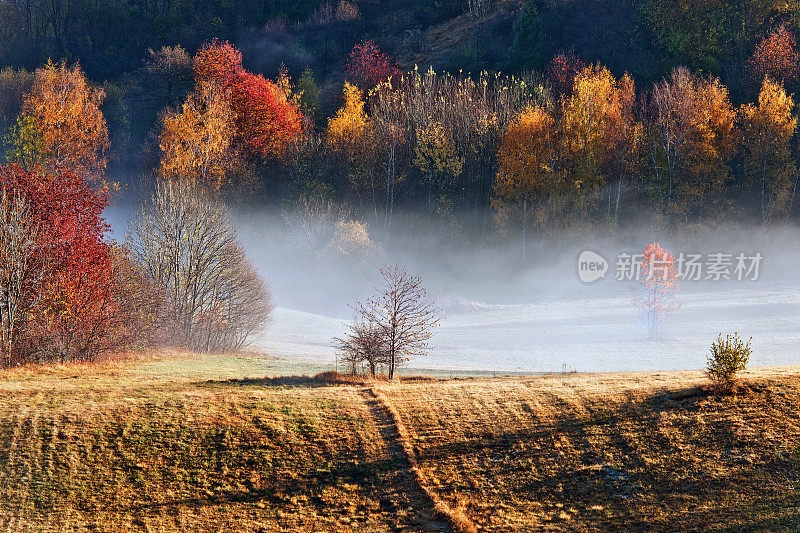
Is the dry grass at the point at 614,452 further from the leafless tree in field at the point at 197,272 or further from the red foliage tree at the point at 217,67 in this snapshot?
the red foliage tree at the point at 217,67

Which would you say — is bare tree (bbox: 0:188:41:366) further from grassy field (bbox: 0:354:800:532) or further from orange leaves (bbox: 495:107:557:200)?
orange leaves (bbox: 495:107:557:200)

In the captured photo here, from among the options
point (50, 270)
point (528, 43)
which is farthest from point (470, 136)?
point (50, 270)

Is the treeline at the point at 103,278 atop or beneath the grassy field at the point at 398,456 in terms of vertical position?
atop

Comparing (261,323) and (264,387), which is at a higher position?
(261,323)

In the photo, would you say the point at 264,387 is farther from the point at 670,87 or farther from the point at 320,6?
the point at 320,6

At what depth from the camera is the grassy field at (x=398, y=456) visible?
1598 centimetres

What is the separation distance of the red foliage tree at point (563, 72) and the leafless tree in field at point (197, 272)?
4450 cm

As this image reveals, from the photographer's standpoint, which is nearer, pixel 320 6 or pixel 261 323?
pixel 261 323

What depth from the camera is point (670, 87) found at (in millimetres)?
66375

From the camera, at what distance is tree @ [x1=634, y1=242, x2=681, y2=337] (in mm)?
48312

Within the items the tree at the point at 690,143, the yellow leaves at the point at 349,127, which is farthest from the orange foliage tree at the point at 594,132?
the yellow leaves at the point at 349,127

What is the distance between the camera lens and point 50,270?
97.7 ft

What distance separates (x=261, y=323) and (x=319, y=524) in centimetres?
3063

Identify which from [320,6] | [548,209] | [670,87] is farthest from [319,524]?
[320,6]
